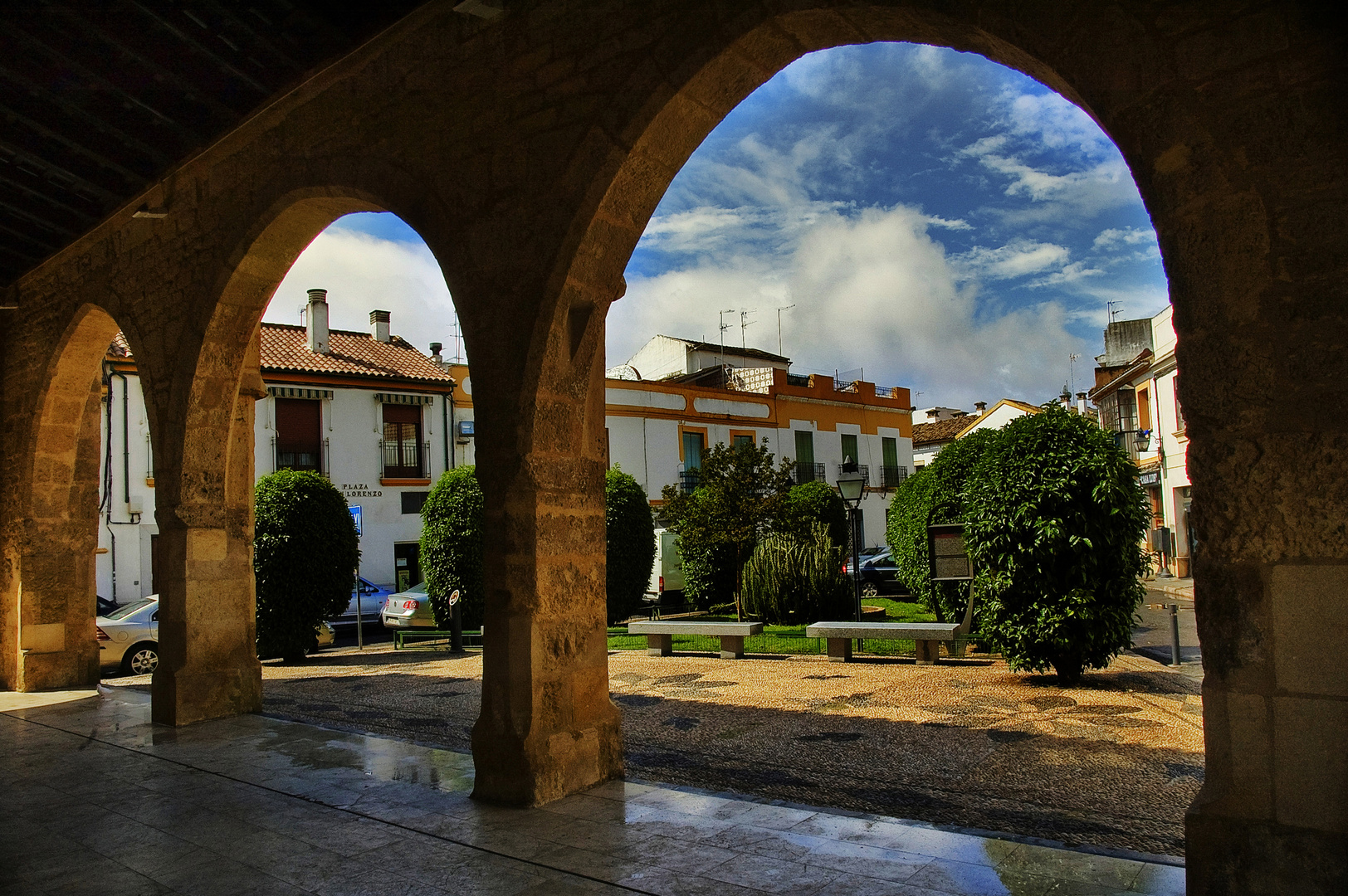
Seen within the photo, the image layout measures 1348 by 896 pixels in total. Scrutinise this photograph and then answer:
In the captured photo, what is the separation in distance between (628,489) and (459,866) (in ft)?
36.6

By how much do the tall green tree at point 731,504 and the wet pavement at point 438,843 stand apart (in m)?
9.80

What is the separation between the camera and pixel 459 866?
10.8 ft

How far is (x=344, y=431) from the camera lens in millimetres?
21016

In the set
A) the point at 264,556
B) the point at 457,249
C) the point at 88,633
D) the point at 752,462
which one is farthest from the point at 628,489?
the point at 457,249

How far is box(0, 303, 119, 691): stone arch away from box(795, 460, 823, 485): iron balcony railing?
20.2 meters

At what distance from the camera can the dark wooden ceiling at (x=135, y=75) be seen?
4867mm

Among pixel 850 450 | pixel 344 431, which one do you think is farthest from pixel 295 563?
pixel 850 450


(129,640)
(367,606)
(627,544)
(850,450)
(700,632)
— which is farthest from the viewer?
(850,450)

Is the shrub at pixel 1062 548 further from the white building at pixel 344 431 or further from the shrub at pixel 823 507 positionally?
the white building at pixel 344 431

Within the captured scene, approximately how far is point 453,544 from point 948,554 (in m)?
6.78

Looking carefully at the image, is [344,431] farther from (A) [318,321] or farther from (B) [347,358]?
(A) [318,321]

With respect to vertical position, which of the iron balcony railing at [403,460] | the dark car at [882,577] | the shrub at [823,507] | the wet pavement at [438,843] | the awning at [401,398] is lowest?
the dark car at [882,577]

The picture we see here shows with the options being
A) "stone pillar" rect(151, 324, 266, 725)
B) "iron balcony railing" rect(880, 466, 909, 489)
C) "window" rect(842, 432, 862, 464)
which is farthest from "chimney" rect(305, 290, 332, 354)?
"iron balcony railing" rect(880, 466, 909, 489)

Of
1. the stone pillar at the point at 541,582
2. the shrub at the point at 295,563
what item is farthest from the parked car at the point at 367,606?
the stone pillar at the point at 541,582
